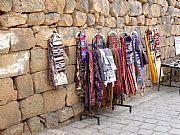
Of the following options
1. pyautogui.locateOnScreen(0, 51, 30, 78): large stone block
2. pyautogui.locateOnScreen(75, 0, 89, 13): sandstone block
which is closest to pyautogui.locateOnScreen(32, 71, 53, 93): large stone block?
pyautogui.locateOnScreen(0, 51, 30, 78): large stone block

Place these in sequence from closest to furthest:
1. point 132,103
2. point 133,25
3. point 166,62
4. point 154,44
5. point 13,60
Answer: point 13,60 < point 132,103 < point 133,25 < point 154,44 < point 166,62

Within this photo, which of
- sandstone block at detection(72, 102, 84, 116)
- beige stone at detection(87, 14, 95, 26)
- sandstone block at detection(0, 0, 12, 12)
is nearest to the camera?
sandstone block at detection(0, 0, 12, 12)

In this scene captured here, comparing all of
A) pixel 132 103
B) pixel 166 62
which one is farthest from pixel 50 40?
pixel 166 62

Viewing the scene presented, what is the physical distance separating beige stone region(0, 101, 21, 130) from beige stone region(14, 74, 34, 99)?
131mm

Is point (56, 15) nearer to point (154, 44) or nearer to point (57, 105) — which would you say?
point (57, 105)

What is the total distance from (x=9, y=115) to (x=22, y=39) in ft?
2.69

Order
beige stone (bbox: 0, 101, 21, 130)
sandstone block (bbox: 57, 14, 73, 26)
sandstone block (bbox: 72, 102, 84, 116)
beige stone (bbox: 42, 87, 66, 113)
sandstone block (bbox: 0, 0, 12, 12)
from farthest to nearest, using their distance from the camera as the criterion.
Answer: sandstone block (bbox: 72, 102, 84, 116)
sandstone block (bbox: 57, 14, 73, 26)
beige stone (bbox: 42, 87, 66, 113)
beige stone (bbox: 0, 101, 21, 130)
sandstone block (bbox: 0, 0, 12, 12)

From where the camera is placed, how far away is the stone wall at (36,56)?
9.66 feet

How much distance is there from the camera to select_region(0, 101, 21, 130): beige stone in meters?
2.93

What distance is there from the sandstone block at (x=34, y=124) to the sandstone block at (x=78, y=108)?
593 mm

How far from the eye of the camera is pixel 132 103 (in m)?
4.75

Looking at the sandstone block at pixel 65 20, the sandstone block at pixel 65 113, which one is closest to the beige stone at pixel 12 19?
the sandstone block at pixel 65 20

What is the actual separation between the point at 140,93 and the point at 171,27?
6.73 feet

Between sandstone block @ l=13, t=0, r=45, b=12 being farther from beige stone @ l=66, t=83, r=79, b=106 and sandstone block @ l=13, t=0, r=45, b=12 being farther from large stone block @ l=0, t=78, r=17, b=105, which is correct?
beige stone @ l=66, t=83, r=79, b=106
